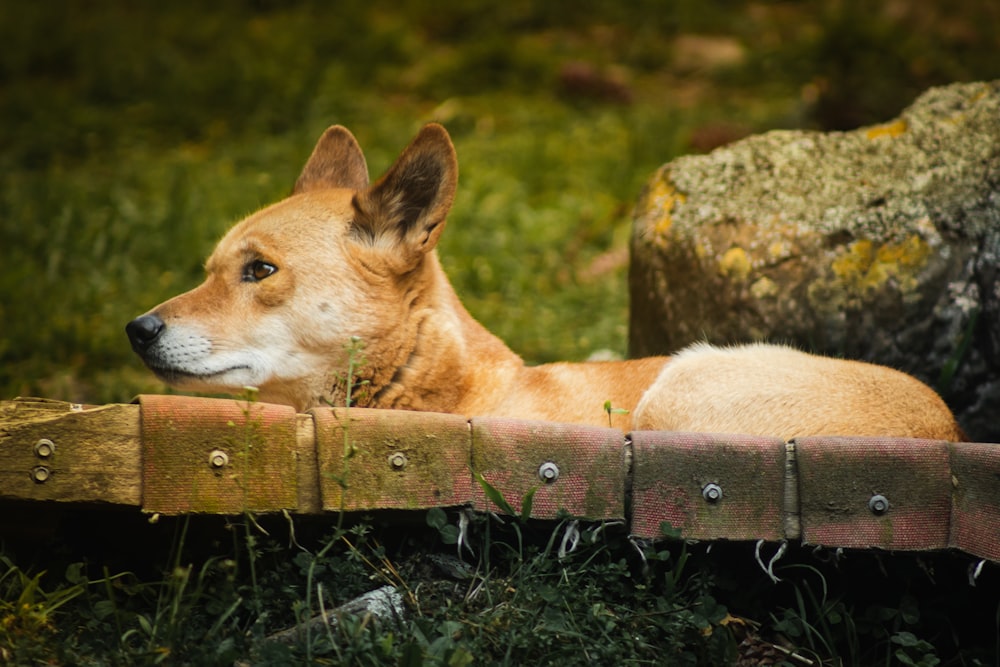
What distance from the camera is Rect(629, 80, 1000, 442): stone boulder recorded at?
4047 mm

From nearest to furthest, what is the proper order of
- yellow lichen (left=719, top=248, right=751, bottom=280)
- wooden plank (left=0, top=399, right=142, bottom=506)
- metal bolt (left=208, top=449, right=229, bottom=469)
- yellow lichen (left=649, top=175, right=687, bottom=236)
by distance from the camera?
1. wooden plank (left=0, top=399, right=142, bottom=506)
2. metal bolt (left=208, top=449, right=229, bottom=469)
3. yellow lichen (left=719, top=248, right=751, bottom=280)
4. yellow lichen (left=649, top=175, right=687, bottom=236)

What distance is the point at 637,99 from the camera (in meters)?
10.3

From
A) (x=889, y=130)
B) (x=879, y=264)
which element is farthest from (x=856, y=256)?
(x=889, y=130)

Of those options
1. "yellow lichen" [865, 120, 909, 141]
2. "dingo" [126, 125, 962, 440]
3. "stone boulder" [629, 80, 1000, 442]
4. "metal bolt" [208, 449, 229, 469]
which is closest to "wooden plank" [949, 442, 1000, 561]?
"dingo" [126, 125, 962, 440]

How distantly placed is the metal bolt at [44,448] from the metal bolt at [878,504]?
7.37 feet

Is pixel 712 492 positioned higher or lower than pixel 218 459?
lower

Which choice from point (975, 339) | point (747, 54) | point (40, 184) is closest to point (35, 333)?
point (40, 184)

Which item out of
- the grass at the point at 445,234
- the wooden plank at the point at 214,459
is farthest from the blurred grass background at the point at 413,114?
the wooden plank at the point at 214,459

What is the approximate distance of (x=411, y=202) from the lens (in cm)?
362

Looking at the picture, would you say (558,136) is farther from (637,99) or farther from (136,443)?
(136,443)

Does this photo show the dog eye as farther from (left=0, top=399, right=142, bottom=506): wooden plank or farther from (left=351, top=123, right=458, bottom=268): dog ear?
(left=0, top=399, right=142, bottom=506): wooden plank

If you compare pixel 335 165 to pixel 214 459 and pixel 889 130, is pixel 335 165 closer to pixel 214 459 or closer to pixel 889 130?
pixel 214 459

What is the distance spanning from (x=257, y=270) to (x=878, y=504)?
2255 mm

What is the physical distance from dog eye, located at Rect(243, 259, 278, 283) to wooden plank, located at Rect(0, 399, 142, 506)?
1040 millimetres
